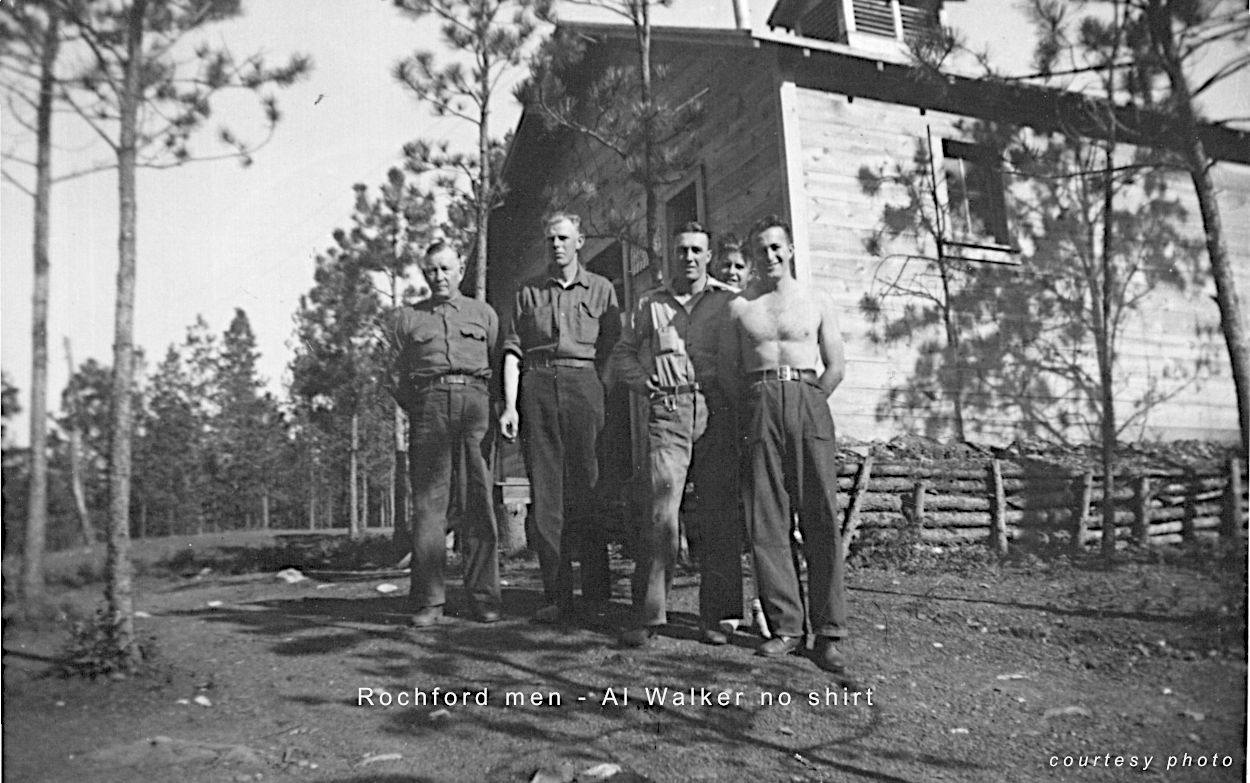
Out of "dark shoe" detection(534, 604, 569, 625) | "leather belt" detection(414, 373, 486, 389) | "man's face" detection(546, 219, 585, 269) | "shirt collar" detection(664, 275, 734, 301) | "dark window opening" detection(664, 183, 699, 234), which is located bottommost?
"dark shoe" detection(534, 604, 569, 625)

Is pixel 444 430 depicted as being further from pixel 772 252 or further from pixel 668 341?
pixel 772 252

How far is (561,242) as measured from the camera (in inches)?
153

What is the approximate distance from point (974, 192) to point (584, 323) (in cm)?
404

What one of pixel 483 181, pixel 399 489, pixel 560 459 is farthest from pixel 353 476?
pixel 560 459

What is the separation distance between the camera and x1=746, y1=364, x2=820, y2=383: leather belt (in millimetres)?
3463

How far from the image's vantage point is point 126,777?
2332 mm

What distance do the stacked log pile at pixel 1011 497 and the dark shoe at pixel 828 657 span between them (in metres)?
1.94

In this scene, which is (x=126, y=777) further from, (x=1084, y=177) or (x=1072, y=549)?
(x=1084, y=177)

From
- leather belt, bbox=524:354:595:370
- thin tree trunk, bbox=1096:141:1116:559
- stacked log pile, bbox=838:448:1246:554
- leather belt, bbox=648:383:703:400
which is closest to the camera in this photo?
leather belt, bbox=648:383:703:400

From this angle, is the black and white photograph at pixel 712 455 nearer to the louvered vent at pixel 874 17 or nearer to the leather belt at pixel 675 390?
the leather belt at pixel 675 390

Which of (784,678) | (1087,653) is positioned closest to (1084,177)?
(1087,653)

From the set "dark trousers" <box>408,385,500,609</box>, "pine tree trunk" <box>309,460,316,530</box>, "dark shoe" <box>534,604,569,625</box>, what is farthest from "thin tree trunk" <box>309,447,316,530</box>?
"dark shoe" <box>534,604,569,625</box>

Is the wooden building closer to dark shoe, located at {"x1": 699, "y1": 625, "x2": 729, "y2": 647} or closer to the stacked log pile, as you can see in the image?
the stacked log pile

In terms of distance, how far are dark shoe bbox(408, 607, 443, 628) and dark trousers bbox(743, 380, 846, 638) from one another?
1.53 m
